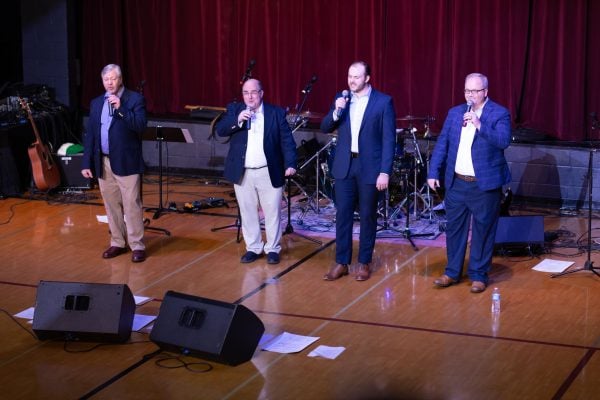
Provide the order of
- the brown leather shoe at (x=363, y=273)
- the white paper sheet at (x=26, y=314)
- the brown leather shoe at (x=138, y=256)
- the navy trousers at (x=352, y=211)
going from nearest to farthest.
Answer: the white paper sheet at (x=26, y=314)
the navy trousers at (x=352, y=211)
the brown leather shoe at (x=363, y=273)
the brown leather shoe at (x=138, y=256)

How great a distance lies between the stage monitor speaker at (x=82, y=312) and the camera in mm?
6707

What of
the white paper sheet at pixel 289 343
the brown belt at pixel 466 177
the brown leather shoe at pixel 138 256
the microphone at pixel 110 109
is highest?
the microphone at pixel 110 109

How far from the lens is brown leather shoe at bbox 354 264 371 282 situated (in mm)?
8281

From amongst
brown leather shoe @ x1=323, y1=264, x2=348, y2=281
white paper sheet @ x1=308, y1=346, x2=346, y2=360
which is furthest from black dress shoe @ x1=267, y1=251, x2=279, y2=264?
white paper sheet @ x1=308, y1=346, x2=346, y2=360

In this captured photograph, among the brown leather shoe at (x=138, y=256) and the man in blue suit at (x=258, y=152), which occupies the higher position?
the man in blue suit at (x=258, y=152)

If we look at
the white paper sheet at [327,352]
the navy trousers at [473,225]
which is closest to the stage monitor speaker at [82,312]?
the white paper sheet at [327,352]

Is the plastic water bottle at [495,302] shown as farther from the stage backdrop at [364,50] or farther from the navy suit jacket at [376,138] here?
the stage backdrop at [364,50]

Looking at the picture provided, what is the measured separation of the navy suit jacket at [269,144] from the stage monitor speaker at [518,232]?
1990mm

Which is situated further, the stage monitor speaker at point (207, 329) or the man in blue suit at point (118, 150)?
the man in blue suit at point (118, 150)

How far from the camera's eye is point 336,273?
327 inches

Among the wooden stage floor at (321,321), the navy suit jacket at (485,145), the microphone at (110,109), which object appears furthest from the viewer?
the microphone at (110,109)

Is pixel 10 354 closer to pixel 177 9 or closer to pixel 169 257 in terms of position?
pixel 169 257

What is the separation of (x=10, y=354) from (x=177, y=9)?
737 cm

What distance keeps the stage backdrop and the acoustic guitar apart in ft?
6.79
